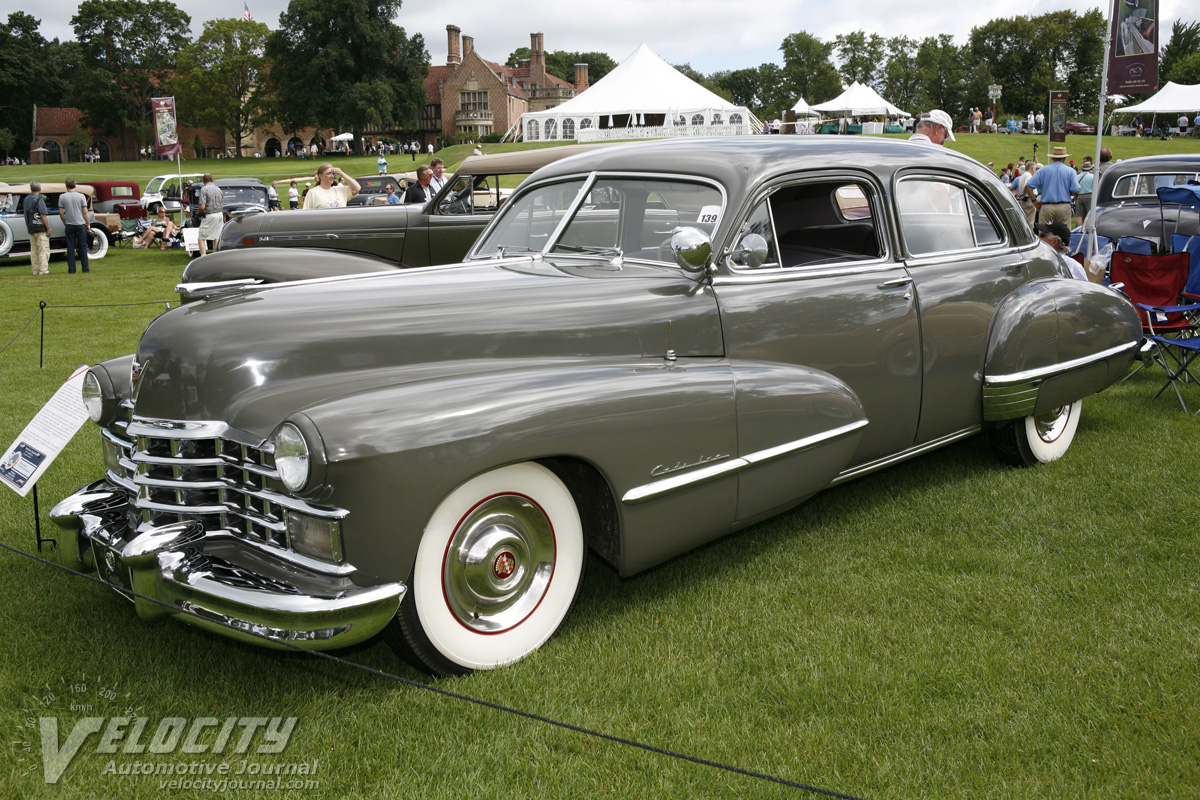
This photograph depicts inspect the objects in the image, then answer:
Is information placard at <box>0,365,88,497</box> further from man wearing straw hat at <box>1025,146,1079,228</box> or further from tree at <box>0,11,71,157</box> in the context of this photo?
tree at <box>0,11,71,157</box>

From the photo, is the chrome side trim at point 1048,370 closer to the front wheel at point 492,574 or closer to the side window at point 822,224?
the side window at point 822,224

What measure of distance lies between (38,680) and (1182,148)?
57046 mm

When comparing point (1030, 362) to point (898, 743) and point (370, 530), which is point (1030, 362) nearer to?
point (898, 743)

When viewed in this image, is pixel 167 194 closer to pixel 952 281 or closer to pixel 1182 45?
pixel 952 281

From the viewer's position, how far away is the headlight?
2.42 meters

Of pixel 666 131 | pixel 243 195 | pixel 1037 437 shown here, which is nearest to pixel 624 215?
pixel 1037 437

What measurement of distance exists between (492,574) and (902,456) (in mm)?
2294

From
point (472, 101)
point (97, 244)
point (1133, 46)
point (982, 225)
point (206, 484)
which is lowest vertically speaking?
point (206, 484)

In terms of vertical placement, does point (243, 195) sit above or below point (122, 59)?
below

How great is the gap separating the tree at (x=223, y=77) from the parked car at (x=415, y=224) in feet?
211

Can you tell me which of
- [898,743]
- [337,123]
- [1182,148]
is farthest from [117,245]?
[1182,148]

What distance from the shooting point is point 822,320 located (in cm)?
374

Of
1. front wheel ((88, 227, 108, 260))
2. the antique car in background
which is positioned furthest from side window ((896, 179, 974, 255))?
front wheel ((88, 227, 108, 260))

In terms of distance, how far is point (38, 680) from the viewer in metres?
2.92
